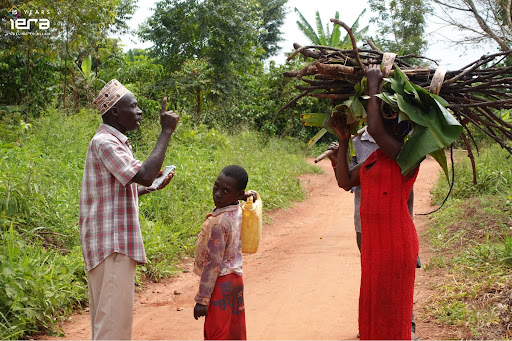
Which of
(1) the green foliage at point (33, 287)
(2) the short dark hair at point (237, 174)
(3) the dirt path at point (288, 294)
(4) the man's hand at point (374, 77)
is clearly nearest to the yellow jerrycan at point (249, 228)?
(2) the short dark hair at point (237, 174)

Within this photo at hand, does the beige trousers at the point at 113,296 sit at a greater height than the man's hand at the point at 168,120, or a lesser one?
lesser

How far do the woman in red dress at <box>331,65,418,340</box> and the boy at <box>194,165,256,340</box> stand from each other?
0.78 meters

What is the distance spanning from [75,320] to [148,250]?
4.89 feet

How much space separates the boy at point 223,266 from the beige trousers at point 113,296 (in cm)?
40

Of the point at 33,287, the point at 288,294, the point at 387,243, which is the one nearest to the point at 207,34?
the point at 288,294

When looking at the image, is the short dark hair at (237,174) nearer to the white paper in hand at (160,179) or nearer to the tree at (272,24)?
the white paper in hand at (160,179)

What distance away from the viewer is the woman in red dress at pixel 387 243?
252cm

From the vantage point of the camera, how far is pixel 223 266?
2895 mm

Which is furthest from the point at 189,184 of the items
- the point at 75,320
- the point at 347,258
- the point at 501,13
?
the point at 501,13

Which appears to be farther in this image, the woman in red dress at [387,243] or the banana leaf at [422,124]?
the woman in red dress at [387,243]

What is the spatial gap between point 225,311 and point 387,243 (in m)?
1.02
